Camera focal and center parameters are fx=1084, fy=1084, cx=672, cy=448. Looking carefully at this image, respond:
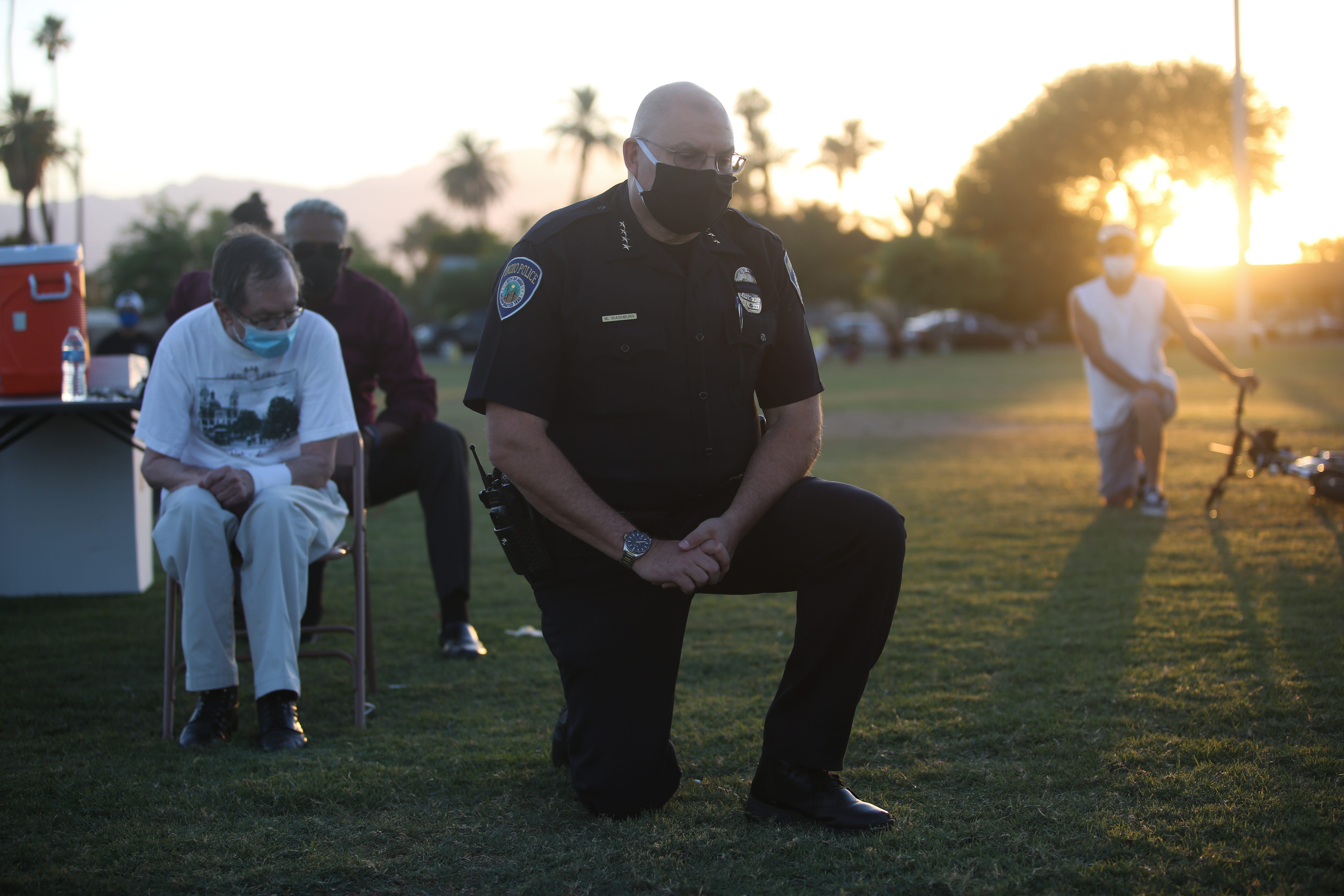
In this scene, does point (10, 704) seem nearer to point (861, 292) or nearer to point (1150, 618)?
point (1150, 618)

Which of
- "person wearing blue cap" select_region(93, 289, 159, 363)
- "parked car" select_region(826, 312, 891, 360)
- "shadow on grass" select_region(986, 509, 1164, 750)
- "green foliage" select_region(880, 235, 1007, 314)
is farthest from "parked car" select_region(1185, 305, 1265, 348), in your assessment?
"person wearing blue cap" select_region(93, 289, 159, 363)

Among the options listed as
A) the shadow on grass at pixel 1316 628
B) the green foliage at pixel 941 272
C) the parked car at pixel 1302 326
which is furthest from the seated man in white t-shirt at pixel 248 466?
the parked car at pixel 1302 326

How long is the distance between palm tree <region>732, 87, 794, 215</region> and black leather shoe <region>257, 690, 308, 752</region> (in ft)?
228

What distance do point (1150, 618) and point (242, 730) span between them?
3.66 m

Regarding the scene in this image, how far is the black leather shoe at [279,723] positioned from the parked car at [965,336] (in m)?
43.2

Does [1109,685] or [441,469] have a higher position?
[441,469]

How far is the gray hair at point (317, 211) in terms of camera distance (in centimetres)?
484

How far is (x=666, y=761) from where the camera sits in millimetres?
2867

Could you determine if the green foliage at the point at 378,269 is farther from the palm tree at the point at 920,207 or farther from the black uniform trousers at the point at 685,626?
the black uniform trousers at the point at 685,626

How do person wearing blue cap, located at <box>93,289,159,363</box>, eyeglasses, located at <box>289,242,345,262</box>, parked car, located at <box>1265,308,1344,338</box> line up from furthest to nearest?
1. parked car, located at <box>1265,308,1344,338</box>
2. person wearing blue cap, located at <box>93,289,159,363</box>
3. eyeglasses, located at <box>289,242,345,262</box>

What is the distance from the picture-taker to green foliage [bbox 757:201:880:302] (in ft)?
208

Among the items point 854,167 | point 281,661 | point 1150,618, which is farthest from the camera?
point 854,167

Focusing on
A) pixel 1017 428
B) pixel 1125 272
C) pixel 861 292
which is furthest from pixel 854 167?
pixel 1125 272

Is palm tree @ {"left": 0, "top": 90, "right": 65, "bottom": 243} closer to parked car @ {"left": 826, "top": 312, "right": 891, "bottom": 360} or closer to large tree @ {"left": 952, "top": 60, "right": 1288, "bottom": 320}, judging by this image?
parked car @ {"left": 826, "top": 312, "right": 891, "bottom": 360}
